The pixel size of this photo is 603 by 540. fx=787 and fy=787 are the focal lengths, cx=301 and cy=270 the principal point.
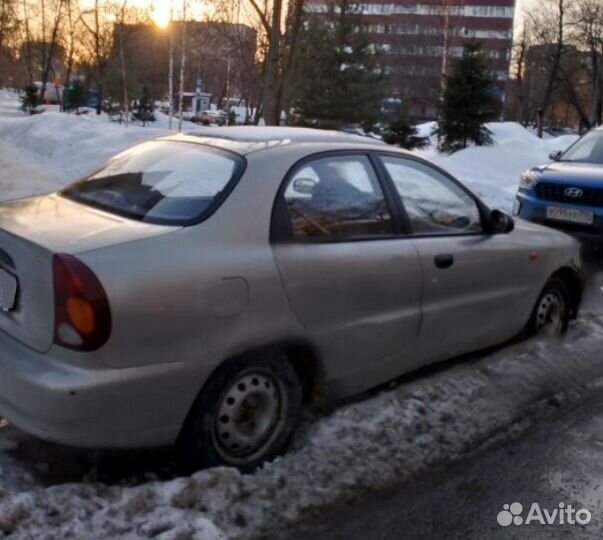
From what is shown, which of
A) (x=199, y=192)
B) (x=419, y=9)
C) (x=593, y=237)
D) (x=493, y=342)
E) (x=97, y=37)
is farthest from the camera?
(x=419, y=9)

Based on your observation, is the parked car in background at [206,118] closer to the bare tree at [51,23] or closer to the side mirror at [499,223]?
the bare tree at [51,23]

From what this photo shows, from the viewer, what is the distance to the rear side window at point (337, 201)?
3.81 meters

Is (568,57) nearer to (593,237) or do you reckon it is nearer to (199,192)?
(593,237)

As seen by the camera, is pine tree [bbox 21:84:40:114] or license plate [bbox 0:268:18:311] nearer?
license plate [bbox 0:268:18:311]

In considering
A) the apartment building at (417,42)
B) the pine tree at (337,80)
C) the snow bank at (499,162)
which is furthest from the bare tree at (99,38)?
the apartment building at (417,42)

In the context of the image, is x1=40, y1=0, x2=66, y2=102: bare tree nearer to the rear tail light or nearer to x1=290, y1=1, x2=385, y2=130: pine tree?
x1=290, y1=1, x2=385, y2=130: pine tree

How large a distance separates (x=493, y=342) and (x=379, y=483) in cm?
175

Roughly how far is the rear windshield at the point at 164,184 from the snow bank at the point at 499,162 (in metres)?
9.80

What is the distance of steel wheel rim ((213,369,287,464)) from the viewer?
352 cm

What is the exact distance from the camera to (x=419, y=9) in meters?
80.0

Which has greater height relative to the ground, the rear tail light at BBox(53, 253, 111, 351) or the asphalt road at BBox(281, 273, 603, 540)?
the rear tail light at BBox(53, 253, 111, 351)

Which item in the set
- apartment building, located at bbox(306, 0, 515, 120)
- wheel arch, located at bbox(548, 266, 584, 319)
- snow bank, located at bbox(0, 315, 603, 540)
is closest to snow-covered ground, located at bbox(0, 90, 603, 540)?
snow bank, located at bbox(0, 315, 603, 540)

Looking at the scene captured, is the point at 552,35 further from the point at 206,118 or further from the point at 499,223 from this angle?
the point at 499,223

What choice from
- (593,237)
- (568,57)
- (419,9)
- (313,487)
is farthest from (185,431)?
(419,9)
